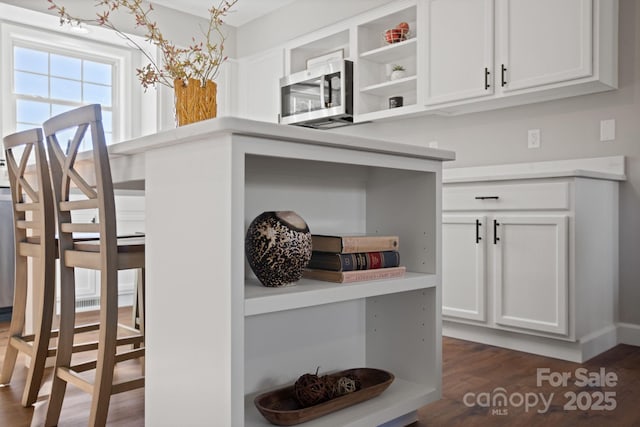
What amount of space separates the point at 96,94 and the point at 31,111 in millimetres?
551

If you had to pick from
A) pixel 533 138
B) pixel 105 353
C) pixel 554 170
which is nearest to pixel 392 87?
pixel 533 138

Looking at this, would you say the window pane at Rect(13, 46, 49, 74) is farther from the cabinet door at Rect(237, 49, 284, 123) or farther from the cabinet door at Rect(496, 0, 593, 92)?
the cabinet door at Rect(496, 0, 593, 92)

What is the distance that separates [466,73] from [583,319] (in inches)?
61.9

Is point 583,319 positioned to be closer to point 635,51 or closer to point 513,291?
point 513,291

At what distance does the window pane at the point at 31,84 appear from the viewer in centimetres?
398

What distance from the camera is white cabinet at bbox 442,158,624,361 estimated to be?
2.42 meters

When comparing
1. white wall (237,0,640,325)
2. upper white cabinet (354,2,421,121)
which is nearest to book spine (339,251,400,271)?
white wall (237,0,640,325)

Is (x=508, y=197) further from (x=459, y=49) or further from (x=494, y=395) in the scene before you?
(x=459, y=49)

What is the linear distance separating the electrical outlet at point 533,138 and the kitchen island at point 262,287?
177 cm

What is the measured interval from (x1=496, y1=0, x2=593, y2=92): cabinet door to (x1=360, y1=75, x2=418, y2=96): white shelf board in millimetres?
740

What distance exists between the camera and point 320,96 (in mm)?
4129

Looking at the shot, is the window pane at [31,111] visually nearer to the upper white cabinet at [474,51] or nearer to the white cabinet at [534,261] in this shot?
the upper white cabinet at [474,51]

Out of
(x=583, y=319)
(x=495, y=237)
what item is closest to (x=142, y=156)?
(x=495, y=237)

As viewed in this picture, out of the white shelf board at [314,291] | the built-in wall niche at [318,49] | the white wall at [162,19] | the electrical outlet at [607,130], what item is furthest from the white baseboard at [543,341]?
the white wall at [162,19]
